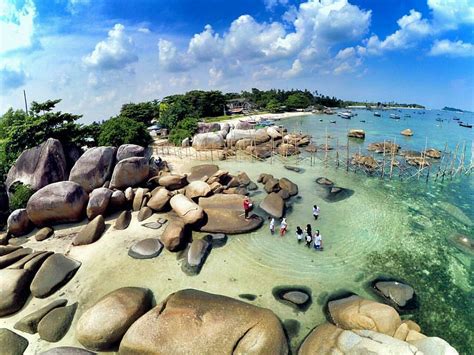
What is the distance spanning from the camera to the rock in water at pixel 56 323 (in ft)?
34.1

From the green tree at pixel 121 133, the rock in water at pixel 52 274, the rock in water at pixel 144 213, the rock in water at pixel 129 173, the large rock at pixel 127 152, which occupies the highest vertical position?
the green tree at pixel 121 133

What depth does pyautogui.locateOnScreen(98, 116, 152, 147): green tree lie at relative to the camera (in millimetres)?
30656

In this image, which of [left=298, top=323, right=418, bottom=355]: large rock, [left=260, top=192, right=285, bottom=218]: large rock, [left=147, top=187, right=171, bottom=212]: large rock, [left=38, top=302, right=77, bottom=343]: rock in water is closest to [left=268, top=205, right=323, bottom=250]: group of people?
[left=260, top=192, right=285, bottom=218]: large rock

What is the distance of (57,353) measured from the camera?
9.35 meters

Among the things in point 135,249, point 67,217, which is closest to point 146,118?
point 67,217

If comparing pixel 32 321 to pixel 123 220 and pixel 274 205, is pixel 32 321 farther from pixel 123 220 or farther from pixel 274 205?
pixel 274 205

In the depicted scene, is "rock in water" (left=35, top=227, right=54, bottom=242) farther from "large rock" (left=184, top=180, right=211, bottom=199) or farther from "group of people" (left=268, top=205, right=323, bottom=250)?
"group of people" (left=268, top=205, right=323, bottom=250)

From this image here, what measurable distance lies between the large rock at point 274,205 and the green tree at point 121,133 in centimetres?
1946

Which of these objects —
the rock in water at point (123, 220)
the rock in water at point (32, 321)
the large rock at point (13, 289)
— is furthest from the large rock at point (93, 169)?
the rock in water at point (32, 321)

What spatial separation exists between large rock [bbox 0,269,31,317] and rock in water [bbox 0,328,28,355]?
1302 mm

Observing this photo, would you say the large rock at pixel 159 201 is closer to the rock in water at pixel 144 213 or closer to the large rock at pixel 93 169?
the rock in water at pixel 144 213

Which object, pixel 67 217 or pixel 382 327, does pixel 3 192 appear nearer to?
pixel 67 217

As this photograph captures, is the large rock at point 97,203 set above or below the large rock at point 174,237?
above

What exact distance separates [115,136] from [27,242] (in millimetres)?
16723
